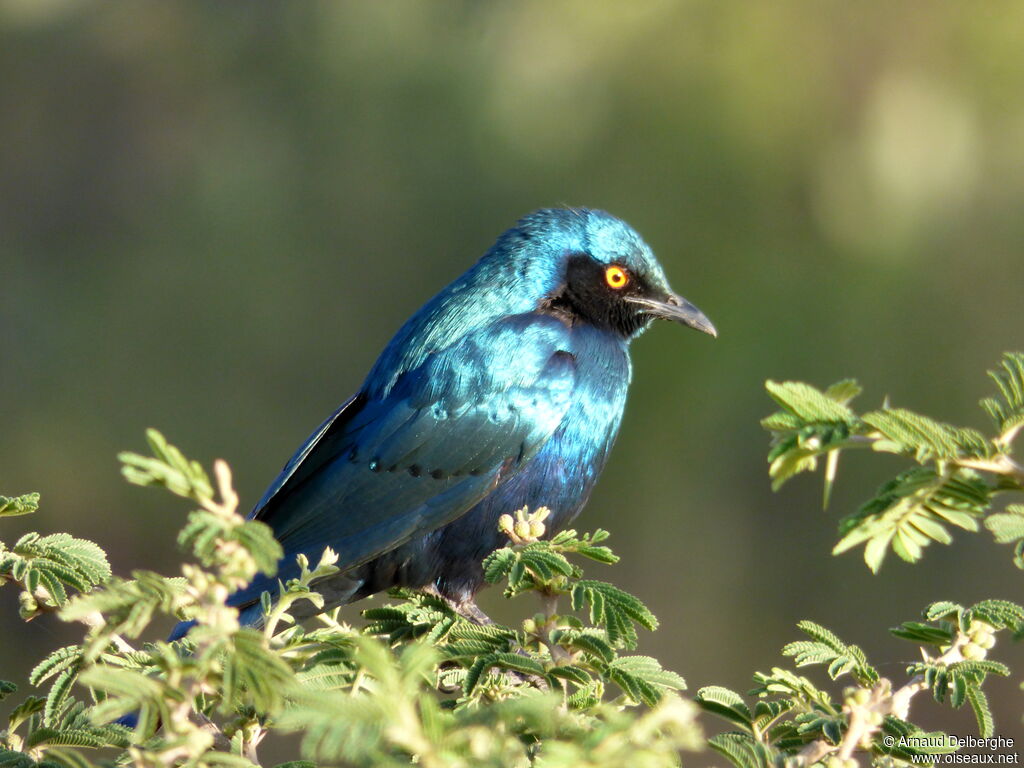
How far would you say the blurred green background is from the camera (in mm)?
6332

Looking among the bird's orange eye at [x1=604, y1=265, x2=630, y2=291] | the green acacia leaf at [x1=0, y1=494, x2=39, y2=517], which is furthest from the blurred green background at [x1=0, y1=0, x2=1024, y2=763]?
the green acacia leaf at [x1=0, y1=494, x2=39, y2=517]

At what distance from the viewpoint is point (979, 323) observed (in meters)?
6.35

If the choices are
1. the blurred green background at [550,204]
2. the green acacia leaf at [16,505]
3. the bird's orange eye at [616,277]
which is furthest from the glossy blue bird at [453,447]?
the blurred green background at [550,204]

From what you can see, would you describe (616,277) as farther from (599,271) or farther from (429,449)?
(429,449)

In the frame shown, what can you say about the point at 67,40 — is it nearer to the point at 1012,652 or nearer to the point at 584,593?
the point at 1012,652

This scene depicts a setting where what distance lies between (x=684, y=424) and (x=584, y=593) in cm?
474

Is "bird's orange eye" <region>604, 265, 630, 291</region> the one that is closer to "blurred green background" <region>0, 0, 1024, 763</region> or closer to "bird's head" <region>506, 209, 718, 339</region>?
"bird's head" <region>506, 209, 718, 339</region>

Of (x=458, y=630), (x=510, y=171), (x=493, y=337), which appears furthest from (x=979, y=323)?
(x=458, y=630)

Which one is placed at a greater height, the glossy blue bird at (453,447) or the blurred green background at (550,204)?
the blurred green background at (550,204)

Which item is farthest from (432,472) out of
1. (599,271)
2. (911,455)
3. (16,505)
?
(911,455)

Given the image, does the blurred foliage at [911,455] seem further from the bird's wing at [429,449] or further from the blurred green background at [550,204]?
the blurred green background at [550,204]

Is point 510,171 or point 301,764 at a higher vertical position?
point 510,171

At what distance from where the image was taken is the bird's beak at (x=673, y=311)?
12.3ft

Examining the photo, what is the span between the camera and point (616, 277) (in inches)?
147
